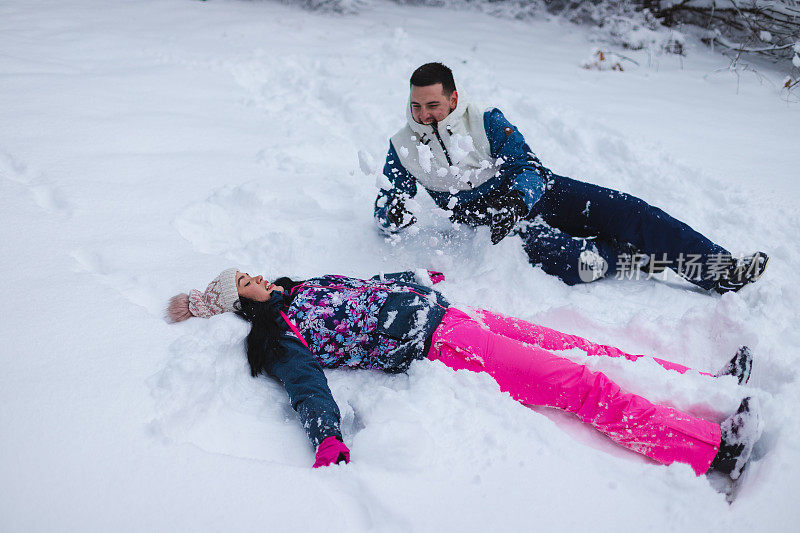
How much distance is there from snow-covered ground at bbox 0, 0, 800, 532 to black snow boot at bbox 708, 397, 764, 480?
0.06 metres

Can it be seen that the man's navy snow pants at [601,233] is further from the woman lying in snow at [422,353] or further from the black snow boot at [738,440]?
the black snow boot at [738,440]

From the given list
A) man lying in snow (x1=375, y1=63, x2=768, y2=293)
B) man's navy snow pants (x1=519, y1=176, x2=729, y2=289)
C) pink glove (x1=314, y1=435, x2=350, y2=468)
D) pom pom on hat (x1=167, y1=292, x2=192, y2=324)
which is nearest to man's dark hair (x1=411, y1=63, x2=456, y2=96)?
man lying in snow (x1=375, y1=63, x2=768, y2=293)

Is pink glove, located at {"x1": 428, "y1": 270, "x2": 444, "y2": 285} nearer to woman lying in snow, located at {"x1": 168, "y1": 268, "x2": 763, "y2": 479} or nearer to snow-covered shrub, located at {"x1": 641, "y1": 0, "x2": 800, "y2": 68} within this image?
woman lying in snow, located at {"x1": 168, "y1": 268, "x2": 763, "y2": 479}

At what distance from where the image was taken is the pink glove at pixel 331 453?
1540 millimetres

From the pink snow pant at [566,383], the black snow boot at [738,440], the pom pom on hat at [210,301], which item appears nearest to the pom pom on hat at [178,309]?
the pom pom on hat at [210,301]

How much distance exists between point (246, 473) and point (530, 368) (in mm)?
1011

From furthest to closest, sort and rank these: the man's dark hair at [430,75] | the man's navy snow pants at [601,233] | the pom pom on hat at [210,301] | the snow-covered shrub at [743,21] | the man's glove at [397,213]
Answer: the snow-covered shrub at [743,21] → the man's glove at [397,213] → the man's navy snow pants at [601,233] → the man's dark hair at [430,75] → the pom pom on hat at [210,301]

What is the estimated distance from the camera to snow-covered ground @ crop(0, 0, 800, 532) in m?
1.40

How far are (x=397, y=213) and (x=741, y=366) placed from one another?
164cm

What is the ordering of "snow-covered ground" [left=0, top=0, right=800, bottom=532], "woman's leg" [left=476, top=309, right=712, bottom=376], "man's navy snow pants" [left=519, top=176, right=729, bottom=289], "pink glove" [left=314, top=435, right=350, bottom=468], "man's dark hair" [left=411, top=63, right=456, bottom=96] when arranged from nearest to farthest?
"snow-covered ground" [left=0, top=0, right=800, bottom=532] < "pink glove" [left=314, top=435, right=350, bottom=468] < "woman's leg" [left=476, top=309, right=712, bottom=376] < "man's dark hair" [left=411, top=63, right=456, bottom=96] < "man's navy snow pants" [left=519, top=176, right=729, bottom=289]

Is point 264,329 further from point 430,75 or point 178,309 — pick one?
point 430,75

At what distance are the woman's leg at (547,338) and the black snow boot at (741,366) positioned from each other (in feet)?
0.26

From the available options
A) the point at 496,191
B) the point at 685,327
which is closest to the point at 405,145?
the point at 496,191

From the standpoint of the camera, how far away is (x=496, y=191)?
255cm
